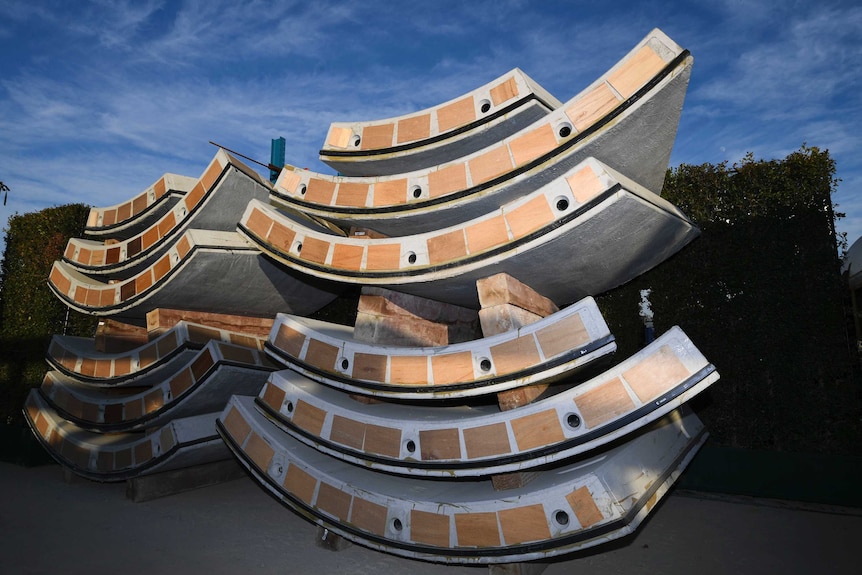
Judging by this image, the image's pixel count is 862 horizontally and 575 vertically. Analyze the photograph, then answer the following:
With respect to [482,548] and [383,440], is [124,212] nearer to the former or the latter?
[383,440]

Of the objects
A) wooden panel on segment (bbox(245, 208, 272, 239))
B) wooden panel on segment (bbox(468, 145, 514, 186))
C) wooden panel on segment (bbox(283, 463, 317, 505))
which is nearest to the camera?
wooden panel on segment (bbox(468, 145, 514, 186))

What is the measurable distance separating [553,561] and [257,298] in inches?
234

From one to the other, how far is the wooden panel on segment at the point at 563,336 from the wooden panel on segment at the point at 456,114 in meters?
2.38

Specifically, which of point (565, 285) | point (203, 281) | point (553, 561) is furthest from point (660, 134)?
point (203, 281)

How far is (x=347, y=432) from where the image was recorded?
601cm

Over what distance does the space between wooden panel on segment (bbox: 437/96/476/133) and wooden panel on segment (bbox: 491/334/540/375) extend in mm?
2404

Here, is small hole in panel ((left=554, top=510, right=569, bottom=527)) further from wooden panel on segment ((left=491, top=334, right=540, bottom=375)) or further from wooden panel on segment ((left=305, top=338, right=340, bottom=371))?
wooden panel on segment ((left=305, top=338, right=340, bottom=371))

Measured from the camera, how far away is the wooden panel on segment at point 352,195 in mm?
6359

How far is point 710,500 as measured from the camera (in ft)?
27.9

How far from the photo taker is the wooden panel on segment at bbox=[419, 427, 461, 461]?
17.8 feet

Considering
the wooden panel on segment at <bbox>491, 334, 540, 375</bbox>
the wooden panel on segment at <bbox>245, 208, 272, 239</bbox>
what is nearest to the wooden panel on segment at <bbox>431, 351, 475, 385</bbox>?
the wooden panel on segment at <bbox>491, 334, 540, 375</bbox>

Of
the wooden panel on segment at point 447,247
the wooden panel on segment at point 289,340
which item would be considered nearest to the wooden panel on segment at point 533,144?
the wooden panel on segment at point 447,247

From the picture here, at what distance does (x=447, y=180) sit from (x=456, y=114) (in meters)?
0.77

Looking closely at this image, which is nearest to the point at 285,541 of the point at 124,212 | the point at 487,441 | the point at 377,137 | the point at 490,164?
the point at 487,441
